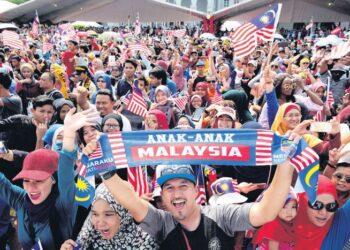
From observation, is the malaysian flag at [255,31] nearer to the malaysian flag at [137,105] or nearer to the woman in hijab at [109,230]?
the malaysian flag at [137,105]

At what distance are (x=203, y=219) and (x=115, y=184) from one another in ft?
1.72

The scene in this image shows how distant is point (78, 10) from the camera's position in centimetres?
2972

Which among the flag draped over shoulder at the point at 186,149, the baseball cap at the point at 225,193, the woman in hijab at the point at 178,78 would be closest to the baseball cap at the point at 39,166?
the flag draped over shoulder at the point at 186,149

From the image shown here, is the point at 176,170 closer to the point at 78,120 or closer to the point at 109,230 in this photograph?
the point at 109,230

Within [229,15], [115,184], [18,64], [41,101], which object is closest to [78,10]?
[229,15]

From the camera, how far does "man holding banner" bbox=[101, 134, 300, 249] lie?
2223mm

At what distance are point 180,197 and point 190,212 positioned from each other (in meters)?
0.10

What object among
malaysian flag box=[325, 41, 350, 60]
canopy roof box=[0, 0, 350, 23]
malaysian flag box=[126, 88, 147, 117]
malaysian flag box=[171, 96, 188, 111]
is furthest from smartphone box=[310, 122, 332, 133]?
canopy roof box=[0, 0, 350, 23]

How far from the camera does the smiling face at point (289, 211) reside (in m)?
2.66

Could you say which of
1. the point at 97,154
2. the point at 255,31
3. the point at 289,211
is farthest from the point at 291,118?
the point at 255,31

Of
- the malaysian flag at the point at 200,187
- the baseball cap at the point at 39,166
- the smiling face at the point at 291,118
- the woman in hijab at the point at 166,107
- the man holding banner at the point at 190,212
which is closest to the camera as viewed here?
the man holding banner at the point at 190,212

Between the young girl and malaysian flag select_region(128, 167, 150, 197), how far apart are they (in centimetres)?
115

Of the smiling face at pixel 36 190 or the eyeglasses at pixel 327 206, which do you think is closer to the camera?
the eyeglasses at pixel 327 206

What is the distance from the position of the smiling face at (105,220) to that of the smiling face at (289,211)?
105cm
